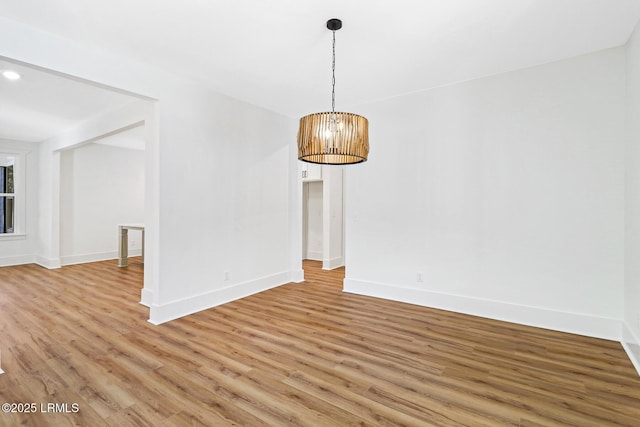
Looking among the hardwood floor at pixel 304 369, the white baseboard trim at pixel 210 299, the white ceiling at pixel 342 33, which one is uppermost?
the white ceiling at pixel 342 33

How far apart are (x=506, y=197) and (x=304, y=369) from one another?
8.63 feet

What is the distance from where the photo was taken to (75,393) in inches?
79.1

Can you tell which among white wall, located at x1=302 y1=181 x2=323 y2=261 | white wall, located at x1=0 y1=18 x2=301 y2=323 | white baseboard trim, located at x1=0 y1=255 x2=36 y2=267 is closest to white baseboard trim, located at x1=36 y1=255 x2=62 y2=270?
white baseboard trim, located at x1=0 y1=255 x2=36 y2=267

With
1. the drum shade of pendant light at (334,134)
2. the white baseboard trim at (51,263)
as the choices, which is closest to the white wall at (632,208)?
the drum shade of pendant light at (334,134)

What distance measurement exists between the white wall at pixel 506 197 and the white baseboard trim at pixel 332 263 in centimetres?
185

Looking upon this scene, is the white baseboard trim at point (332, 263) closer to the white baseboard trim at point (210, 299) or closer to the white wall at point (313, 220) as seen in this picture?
the white wall at point (313, 220)

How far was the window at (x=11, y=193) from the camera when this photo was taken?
637 cm

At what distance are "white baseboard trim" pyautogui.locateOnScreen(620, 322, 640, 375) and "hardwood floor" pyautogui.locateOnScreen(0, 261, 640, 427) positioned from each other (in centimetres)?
6

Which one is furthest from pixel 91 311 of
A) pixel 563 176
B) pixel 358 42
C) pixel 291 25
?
pixel 563 176

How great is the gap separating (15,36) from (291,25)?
2.07 m

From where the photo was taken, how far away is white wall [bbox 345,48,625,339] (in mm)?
2889

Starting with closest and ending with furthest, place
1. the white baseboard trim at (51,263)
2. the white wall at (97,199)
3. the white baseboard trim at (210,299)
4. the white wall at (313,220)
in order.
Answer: the white baseboard trim at (210,299) < the white baseboard trim at (51,263) < the white wall at (97,199) < the white wall at (313,220)

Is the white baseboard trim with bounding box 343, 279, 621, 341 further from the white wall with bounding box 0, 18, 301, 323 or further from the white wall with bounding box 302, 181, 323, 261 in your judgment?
the white wall with bounding box 302, 181, 323, 261

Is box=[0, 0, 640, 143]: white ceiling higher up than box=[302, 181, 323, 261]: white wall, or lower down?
higher up
